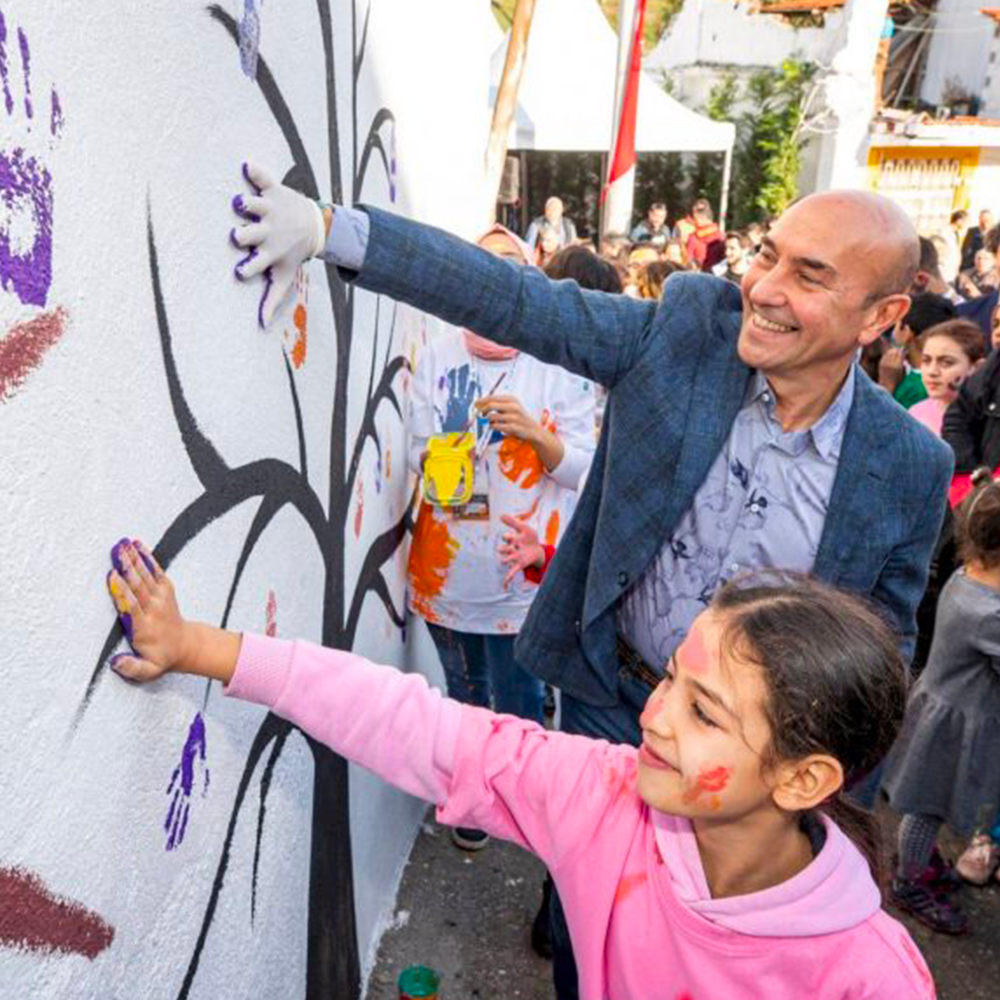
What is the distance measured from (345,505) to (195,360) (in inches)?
35.2

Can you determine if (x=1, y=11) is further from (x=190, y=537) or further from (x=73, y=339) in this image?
(x=190, y=537)

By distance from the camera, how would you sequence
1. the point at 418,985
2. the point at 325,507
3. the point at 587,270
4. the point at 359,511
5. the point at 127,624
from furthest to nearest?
the point at 587,270
the point at 359,511
the point at 418,985
the point at 325,507
the point at 127,624

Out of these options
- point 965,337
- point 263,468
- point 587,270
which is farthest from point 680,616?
point 965,337

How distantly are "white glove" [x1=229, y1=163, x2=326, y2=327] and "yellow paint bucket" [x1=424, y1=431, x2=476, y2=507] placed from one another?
3.80 feet

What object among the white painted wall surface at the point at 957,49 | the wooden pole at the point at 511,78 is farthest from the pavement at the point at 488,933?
the white painted wall surface at the point at 957,49

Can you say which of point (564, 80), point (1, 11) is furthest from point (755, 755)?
point (564, 80)

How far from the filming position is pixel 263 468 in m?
1.54

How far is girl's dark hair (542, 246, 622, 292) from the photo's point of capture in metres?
3.17

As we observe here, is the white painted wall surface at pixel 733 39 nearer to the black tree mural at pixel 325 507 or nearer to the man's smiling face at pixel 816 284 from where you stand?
the black tree mural at pixel 325 507

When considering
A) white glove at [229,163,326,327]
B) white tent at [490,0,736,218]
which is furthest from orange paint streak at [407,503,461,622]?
white tent at [490,0,736,218]

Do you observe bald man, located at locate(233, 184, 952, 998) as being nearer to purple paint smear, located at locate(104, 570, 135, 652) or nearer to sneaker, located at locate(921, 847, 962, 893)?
purple paint smear, located at locate(104, 570, 135, 652)

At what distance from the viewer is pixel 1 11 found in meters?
0.79

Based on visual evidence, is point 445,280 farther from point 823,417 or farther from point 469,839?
point 469,839

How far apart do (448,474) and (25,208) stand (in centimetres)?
178
